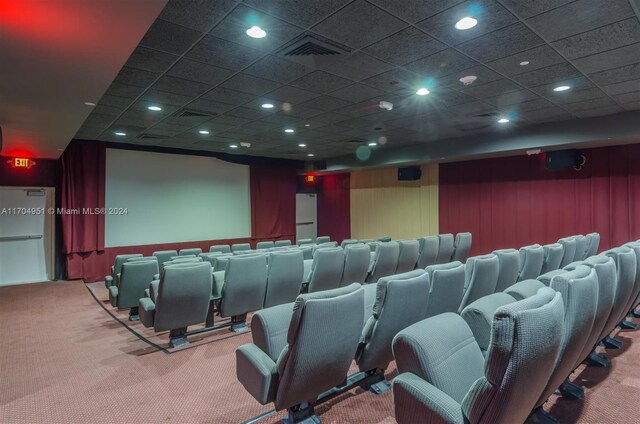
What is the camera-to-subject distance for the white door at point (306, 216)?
12.8 meters

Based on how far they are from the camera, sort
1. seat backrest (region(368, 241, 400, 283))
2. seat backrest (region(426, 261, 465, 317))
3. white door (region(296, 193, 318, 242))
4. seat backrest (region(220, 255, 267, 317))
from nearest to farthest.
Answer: seat backrest (region(426, 261, 465, 317))
seat backrest (region(220, 255, 267, 317))
seat backrest (region(368, 241, 400, 283))
white door (region(296, 193, 318, 242))

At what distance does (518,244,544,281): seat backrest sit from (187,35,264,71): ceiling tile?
12.4ft

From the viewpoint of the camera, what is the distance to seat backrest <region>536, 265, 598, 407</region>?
64.9 inches

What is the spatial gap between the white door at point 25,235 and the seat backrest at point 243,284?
6565 mm

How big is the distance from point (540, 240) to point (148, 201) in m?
9.43

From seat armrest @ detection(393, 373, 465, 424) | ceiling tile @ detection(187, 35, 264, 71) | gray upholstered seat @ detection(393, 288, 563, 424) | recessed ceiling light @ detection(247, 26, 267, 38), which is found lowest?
seat armrest @ detection(393, 373, 465, 424)

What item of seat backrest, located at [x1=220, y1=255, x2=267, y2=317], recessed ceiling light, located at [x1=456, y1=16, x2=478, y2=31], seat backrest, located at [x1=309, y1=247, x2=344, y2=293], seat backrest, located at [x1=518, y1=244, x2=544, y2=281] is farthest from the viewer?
seat backrest, located at [x1=309, y1=247, x2=344, y2=293]

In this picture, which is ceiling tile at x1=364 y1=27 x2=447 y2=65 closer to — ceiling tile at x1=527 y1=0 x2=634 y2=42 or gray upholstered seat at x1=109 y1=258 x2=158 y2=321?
ceiling tile at x1=527 y1=0 x2=634 y2=42

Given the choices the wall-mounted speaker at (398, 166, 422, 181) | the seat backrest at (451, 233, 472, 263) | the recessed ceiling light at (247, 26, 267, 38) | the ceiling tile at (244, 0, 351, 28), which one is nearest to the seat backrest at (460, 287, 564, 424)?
the ceiling tile at (244, 0, 351, 28)

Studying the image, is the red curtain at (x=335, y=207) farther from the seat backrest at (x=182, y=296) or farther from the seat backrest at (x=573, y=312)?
the seat backrest at (x=573, y=312)

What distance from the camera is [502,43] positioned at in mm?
3471

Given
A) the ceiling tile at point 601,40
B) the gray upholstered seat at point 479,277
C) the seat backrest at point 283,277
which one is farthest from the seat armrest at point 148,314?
the ceiling tile at point 601,40

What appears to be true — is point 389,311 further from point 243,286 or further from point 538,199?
point 538,199

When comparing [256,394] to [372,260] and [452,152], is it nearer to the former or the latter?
[372,260]
